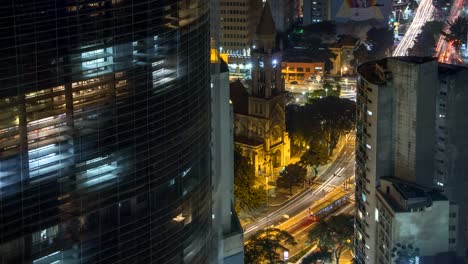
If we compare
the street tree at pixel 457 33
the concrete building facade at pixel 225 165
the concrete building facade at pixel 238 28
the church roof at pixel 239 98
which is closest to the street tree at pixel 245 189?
the church roof at pixel 239 98

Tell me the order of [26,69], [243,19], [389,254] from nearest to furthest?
[26,69]
[389,254]
[243,19]

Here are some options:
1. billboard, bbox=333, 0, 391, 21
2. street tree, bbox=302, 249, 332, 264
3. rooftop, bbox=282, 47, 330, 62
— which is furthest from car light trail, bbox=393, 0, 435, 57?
street tree, bbox=302, 249, 332, 264

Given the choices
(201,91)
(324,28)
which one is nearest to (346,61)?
(324,28)

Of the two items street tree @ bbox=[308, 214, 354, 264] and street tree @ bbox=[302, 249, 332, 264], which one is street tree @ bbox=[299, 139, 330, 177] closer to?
street tree @ bbox=[308, 214, 354, 264]

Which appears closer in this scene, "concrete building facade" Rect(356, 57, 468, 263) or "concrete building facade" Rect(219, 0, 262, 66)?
"concrete building facade" Rect(356, 57, 468, 263)

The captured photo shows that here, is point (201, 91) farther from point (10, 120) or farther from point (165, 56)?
point (10, 120)
